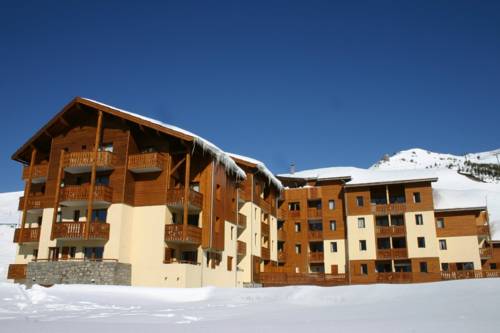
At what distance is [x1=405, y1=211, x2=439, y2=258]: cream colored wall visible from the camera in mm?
39875

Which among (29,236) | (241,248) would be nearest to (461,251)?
(241,248)

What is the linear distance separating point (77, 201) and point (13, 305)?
11368 millimetres

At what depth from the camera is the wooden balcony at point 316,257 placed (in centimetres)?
4462

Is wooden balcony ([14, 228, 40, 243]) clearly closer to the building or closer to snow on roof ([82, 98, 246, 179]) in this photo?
the building

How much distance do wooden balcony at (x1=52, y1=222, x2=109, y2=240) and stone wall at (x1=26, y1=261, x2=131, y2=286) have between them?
142 centimetres

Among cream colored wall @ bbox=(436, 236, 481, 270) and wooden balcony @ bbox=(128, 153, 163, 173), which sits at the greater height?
wooden balcony @ bbox=(128, 153, 163, 173)

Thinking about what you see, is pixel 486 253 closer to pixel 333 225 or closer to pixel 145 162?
pixel 333 225

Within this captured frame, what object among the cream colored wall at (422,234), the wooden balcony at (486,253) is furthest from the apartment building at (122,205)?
the wooden balcony at (486,253)

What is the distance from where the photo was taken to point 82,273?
25.9 m

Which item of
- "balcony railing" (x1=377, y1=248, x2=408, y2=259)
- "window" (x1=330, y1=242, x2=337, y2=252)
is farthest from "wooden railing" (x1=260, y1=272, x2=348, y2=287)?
"window" (x1=330, y1=242, x2=337, y2=252)

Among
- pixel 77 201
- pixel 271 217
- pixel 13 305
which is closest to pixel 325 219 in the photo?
pixel 271 217

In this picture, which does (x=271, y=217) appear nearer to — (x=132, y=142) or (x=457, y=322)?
(x=132, y=142)

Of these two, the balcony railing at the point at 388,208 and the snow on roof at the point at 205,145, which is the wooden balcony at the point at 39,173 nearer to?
the snow on roof at the point at 205,145

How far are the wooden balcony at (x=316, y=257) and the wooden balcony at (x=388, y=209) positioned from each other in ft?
21.2
